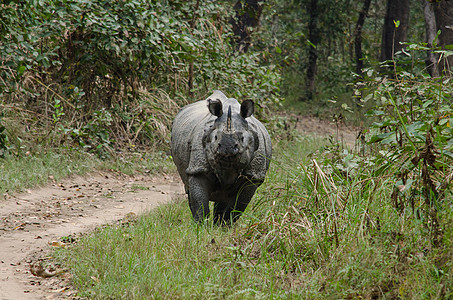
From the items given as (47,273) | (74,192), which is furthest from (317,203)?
(74,192)

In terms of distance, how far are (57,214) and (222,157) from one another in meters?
3.56

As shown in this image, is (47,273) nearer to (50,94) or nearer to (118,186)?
(118,186)

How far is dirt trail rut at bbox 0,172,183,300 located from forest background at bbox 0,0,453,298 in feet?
1.50

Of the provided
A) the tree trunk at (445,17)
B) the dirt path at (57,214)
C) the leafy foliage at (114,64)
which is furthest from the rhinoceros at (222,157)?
the tree trunk at (445,17)

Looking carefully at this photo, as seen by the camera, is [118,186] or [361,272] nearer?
[361,272]

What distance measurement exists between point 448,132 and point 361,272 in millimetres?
1523

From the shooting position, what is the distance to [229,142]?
16.8 feet

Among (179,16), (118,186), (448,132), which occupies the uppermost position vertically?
(179,16)

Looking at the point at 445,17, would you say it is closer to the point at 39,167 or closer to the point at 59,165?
the point at 59,165

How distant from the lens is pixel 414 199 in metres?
4.46

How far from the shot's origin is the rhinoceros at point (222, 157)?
5.25 meters

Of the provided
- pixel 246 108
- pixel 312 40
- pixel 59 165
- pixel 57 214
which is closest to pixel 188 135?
pixel 246 108

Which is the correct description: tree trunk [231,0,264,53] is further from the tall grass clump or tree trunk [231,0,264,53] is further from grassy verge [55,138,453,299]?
the tall grass clump

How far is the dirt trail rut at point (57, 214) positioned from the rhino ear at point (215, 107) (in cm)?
205
